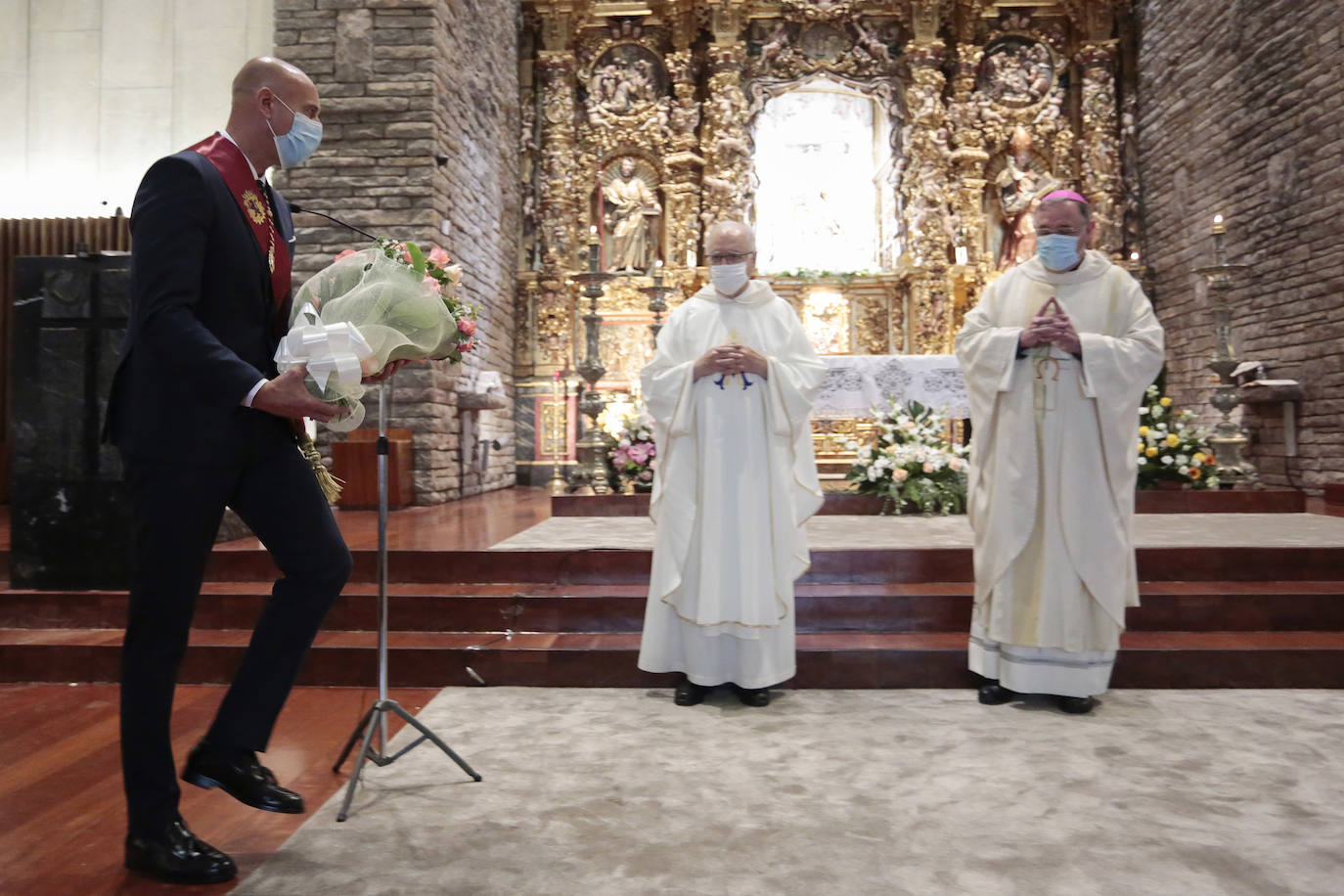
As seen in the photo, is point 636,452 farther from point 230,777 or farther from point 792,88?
point 792,88

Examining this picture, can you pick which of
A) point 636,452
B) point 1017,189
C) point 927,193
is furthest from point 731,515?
point 1017,189

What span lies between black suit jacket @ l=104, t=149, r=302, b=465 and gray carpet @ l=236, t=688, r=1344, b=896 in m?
1.06

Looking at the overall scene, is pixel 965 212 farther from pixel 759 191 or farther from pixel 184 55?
pixel 184 55

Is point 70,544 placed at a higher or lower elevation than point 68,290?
lower

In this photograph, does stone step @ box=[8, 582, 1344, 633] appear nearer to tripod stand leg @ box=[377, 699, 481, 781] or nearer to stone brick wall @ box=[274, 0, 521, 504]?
tripod stand leg @ box=[377, 699, 481, 781]

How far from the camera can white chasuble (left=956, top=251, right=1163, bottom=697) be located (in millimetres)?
3465

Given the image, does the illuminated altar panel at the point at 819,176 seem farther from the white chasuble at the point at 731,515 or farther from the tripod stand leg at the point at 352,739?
the tripod stand leg at the point at 352,739

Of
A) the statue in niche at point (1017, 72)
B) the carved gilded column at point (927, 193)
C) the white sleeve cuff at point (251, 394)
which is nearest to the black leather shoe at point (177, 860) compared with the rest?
the white sleeve cuff at point (251, 394)

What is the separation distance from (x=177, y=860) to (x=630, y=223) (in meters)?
Answer: 10.1

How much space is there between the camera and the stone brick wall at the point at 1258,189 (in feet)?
26.7

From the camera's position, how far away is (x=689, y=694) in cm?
360

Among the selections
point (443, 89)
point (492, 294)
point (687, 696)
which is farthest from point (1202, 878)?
point (492, 294)

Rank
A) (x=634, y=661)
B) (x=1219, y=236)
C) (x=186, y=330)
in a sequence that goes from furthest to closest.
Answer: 1. (x=1219, y=236)
2. (x=634, y=661)
3. (x=186, y=330)

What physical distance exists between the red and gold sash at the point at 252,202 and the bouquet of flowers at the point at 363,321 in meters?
0.08
